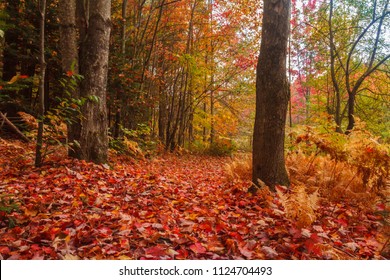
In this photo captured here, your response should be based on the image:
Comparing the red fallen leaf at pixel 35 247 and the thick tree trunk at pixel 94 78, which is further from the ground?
the thick tree trunk at pixel 94 78

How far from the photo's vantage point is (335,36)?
37.3 ft

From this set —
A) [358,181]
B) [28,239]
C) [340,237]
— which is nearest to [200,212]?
[340,237]

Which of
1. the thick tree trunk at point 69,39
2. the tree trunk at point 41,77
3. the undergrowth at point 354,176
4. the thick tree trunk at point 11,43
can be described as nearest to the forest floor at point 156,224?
the undergrowth at point 354,176

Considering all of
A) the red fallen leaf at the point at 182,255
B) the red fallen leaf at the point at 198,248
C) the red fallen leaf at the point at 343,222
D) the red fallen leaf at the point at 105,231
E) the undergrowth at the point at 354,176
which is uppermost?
the undergrowth at the point at 354,176

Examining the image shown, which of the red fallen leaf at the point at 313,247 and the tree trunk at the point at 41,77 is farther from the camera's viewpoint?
the tree trunk at the point at 41,77

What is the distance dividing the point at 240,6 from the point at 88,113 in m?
10.4

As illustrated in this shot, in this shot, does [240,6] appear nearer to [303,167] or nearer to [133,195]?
[303,167]

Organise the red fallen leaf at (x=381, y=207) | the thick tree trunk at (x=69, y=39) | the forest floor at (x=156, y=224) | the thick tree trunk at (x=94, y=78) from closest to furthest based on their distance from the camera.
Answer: the forest floor at (x=156, y=224)
the red fallen leaf at (x=381, y=207)
the thick tree trunk at (x=69, y=39)
the thick tree trunk at (x=94, y=78)

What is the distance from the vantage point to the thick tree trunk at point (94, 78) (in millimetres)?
5512

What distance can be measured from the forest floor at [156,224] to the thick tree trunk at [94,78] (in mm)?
944

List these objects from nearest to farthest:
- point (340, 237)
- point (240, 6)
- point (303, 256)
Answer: point (303, 256), point (340, 237), point (240, 6)

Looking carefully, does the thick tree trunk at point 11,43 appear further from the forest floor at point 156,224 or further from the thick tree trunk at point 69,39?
the forest floor at point 156,224

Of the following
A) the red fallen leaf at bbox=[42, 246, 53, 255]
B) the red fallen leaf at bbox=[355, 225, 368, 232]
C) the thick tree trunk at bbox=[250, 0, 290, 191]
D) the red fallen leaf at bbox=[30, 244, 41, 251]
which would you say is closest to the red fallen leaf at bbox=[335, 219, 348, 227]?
the red fallen leaf at bbox=[355, 225, 368, 232]
